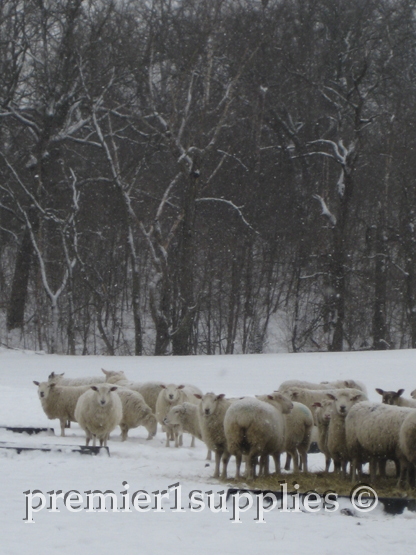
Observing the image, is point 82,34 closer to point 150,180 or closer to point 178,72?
point 178,72

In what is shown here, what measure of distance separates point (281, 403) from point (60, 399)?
5.24 m

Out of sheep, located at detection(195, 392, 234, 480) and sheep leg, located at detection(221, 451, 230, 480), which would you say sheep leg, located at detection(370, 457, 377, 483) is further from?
sheep, located at detection(195, 392, 234, 480)

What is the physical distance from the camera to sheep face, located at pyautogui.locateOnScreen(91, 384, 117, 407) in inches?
499

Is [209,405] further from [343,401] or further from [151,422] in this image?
[151,422]

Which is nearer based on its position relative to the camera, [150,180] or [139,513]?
[139,513]

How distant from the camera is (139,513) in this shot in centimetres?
766

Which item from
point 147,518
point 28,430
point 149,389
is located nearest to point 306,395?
point 149,389

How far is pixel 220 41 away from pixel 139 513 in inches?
1043

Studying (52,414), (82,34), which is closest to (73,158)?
(82,34)

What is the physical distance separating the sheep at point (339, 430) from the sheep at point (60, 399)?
5423mm

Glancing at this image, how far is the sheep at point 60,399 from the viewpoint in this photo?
1453 cm

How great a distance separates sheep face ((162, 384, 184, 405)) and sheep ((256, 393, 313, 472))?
3.01 metres

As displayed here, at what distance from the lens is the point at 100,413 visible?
42.0 feet

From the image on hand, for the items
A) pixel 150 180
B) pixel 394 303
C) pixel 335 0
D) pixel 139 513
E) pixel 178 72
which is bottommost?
pixel 139 513
